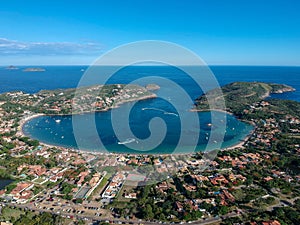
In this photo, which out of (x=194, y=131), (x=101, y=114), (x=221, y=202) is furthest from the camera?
(x=101, y=114)

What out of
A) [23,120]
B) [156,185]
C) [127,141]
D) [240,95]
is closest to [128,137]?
[127,141]

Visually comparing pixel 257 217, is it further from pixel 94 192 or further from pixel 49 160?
pixel 49 160

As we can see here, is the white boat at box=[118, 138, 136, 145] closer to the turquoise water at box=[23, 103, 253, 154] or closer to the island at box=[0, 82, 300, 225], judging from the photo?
the turquoise water at box=[23, 103, 253, 154]

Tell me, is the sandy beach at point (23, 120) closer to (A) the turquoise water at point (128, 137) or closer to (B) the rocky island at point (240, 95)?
(A) the turquoise water at point (128, 137)

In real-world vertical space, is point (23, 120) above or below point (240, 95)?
below

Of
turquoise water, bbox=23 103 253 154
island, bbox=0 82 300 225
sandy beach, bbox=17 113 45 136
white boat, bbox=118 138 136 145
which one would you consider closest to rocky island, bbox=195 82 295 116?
turquoise water, bbox=23 103 253 154

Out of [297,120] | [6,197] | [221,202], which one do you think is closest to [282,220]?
[221,202]

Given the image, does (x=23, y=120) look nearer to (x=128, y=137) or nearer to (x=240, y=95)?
(x=128, y=137)

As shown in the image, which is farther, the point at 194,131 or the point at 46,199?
the point at 194,131

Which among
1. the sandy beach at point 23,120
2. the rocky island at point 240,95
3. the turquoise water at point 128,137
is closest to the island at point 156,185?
the sandy beach at point 23,120
